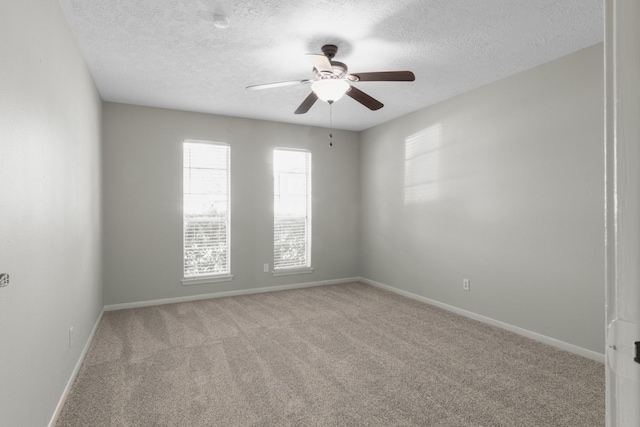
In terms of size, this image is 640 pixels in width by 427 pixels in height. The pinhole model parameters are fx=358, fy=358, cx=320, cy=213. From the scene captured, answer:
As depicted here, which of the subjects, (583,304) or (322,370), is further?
(583,304)

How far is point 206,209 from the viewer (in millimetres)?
5027

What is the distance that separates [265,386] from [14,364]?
4.82ft

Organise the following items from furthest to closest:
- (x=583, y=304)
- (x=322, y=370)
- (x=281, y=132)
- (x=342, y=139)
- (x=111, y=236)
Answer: (x=342, y=139) < (x=281, y=132) < (x=111, y=236) < (x=583, y=304) < (x=322, y=370)

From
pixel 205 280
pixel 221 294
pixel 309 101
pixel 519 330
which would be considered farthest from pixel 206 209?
pixel 519 330

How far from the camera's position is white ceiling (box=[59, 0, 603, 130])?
2.43 metres

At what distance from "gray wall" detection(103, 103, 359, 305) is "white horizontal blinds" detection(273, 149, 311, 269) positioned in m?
0.12

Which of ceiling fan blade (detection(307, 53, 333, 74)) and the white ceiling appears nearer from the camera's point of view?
the white ceiling

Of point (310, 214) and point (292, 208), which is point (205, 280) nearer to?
point (292, 208)

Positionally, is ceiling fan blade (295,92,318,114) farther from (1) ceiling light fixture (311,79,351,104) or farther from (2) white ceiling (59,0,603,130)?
(2) white ceiling (59,0,603,130)

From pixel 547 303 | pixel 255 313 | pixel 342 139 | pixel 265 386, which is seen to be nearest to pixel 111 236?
pixel 255 313

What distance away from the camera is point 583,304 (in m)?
3.05

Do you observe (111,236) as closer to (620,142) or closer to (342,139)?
(342,139)

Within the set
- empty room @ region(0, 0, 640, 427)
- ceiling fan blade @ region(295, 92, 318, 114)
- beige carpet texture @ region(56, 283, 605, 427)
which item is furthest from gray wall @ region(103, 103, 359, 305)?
ceiling fan blade @ region(295, 92, 318, 114)

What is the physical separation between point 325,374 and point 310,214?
3.30 metres
